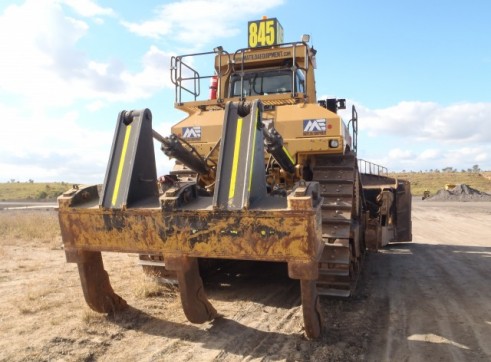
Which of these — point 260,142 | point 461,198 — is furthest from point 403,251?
point 461,198

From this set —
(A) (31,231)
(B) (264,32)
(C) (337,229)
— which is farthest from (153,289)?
(A) (31,231)

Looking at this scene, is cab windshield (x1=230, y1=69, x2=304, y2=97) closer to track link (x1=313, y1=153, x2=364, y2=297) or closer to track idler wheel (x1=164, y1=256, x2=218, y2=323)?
track link (x1=313, y1=153, x2=364, y2=297)

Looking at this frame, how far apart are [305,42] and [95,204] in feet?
12.3

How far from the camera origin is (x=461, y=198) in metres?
36.9

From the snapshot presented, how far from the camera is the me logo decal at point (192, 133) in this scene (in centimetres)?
620

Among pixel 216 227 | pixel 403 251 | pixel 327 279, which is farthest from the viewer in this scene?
pixel 403 251

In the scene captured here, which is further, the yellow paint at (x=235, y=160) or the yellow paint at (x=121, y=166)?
the yellow paint at (x=121, y=166)

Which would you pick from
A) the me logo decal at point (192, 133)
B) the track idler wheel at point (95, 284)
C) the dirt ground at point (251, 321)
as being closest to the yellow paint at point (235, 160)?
the dirt ground at point (251, 321)

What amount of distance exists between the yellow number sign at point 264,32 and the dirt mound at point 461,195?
111ft

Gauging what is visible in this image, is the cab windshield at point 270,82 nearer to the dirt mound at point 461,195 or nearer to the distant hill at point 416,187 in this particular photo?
the dirt mound at point 461,195

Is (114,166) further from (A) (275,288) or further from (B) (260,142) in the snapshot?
(A) (275,288)

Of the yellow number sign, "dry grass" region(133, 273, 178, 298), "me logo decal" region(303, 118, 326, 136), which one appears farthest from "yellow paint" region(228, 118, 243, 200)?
the yellow number sign

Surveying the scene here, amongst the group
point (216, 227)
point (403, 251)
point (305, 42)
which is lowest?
point (403, 251)

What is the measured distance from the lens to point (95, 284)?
4.54 m
